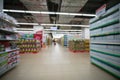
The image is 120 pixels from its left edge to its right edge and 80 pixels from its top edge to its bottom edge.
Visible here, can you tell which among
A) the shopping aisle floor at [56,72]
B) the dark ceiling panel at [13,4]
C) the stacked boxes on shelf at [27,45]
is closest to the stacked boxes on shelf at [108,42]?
the shopping aisle floor at [56,72]

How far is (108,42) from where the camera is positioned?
12.7ft

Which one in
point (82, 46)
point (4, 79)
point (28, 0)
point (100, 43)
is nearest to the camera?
point (4, 79)

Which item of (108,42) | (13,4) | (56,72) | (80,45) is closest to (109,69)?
(108,42)

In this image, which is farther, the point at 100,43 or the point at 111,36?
the point at 100,43

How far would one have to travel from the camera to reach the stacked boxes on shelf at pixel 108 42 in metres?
3.39

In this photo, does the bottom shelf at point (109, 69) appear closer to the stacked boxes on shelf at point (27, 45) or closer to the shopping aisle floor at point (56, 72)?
the shopping aisle floor at point (56, 72)

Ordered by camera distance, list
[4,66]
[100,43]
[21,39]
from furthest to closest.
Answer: [21,39] → [100,43] → [4,66]

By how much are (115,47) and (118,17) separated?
0.96m

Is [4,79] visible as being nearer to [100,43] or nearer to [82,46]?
[100,43]

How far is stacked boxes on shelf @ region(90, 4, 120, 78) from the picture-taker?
339 centimetres

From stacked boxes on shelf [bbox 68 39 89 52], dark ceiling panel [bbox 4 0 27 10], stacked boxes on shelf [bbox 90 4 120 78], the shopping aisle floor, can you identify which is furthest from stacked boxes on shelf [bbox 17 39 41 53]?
stacked boxes on shelf [bbox 90 4 120 78]

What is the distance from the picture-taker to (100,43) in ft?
14.8

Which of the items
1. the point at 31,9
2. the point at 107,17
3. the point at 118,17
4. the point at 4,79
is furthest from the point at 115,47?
the point at 31,9

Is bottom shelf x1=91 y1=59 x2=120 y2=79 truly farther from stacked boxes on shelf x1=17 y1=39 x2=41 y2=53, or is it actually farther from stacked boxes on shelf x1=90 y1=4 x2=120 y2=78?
stacked boxes on shelf x1=17 y1=39 x2=41 y2=53
